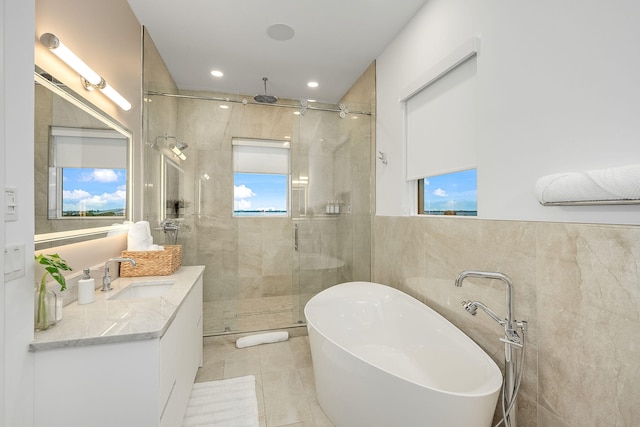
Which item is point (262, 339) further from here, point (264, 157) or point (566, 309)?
point (566, 309)

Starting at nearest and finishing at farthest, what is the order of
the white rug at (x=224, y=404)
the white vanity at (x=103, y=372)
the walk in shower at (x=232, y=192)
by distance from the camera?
1. the white vanity at (x=103, y=372)
2. the white rug at (x=224, y=404)
3. the walk in shower at (x=232, y=192)

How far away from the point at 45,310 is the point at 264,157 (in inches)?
115

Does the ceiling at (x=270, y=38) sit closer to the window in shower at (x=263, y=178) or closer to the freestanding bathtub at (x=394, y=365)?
the window in shower at (x=263, y=178)

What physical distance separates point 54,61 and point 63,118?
0.27m

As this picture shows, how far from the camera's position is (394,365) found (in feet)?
6.23

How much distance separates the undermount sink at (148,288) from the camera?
1802 mm

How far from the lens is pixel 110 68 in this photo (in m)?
1.91

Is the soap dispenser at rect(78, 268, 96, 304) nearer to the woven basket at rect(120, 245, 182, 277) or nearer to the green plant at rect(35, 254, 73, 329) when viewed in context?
the green plant at rect(35, 254, 73, 329)

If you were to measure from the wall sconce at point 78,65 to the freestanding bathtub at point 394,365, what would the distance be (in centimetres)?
193

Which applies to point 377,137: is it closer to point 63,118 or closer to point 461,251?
point 461,251

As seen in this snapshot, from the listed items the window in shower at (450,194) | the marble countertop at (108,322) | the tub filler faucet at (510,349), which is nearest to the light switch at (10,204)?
the marble countertop at (108,322)

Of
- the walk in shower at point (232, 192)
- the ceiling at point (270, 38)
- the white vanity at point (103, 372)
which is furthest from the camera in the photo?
the walk in shower at point (232, 192)

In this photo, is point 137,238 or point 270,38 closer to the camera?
point 137,238

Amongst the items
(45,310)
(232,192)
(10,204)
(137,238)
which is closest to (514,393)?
(45,310)
